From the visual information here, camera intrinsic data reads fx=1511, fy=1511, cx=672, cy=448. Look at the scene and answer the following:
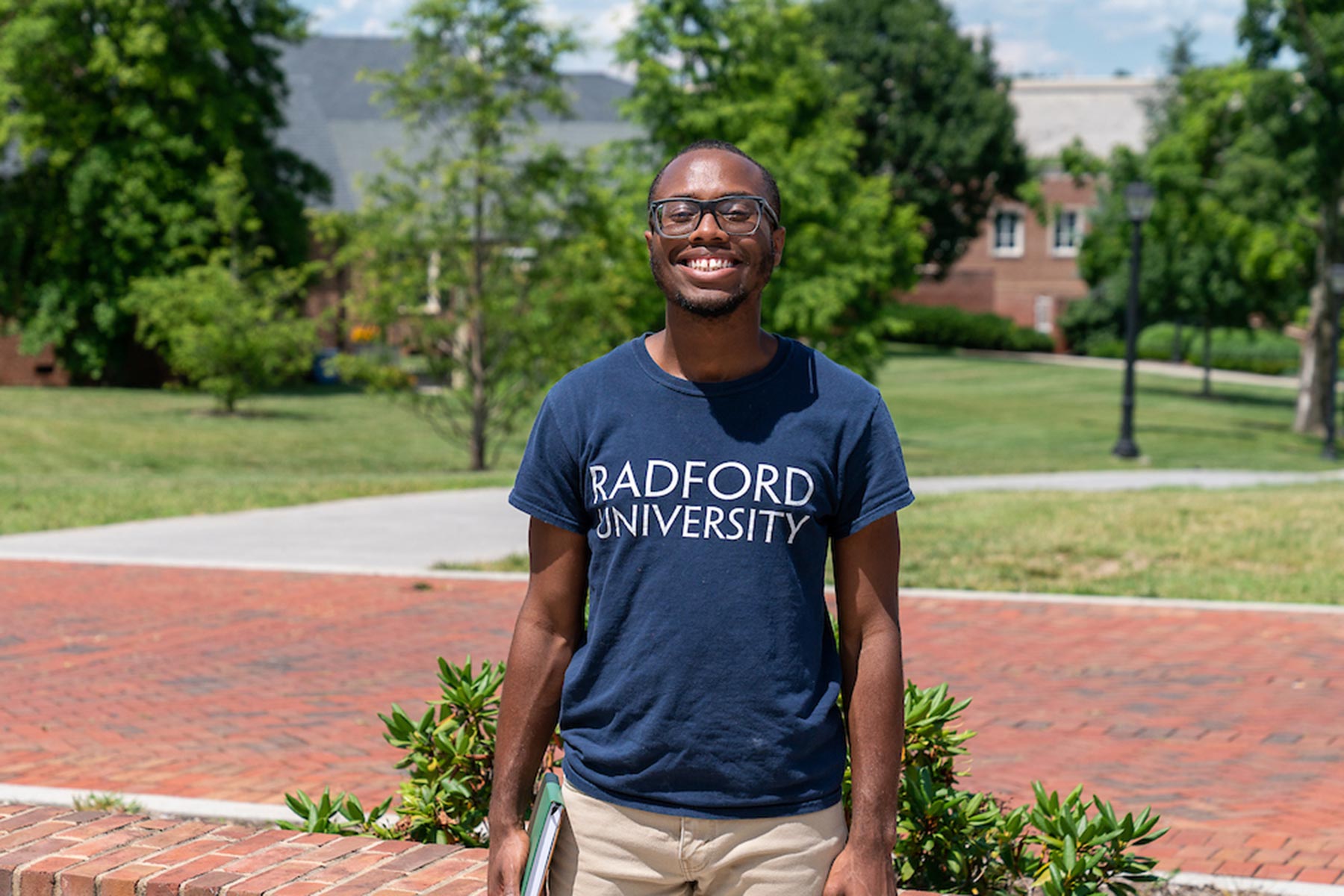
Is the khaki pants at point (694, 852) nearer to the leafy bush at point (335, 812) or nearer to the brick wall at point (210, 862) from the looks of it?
the brick wall at point (210, 862)

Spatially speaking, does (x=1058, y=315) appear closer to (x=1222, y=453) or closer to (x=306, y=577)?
(x=1222, y=453)

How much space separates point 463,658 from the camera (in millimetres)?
7473

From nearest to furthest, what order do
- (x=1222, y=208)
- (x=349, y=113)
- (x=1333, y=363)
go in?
(x=1333, y=363) → (x=1222, y=208) → (x=349, y=113)

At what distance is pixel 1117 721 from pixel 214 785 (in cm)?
375

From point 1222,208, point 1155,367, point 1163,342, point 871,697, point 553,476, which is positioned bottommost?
point 1155,367

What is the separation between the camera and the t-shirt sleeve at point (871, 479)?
7.46ft

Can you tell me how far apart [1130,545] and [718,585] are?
10.4 meters

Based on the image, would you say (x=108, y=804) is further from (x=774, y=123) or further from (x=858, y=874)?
(x=774, y=123)

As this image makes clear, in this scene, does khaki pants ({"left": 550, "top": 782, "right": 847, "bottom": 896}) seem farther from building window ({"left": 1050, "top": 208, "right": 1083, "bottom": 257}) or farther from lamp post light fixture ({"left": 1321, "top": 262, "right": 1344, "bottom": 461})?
building window ({"left": 1050, "top": 208, "right": 1083, "bottom": 257})

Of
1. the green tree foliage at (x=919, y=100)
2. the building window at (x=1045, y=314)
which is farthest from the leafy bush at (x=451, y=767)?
the building window at (x=1045, y=314)

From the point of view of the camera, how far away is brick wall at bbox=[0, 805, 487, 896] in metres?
3.39

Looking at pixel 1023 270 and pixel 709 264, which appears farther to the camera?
pixel 1023 270

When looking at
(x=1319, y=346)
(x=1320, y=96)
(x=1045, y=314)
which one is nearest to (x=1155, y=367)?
(x=1045, y=314)

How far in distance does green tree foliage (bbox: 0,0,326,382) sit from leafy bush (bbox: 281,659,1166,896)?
30348mm
